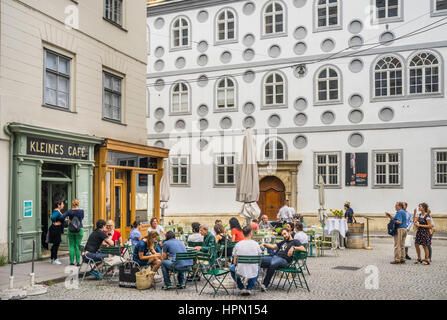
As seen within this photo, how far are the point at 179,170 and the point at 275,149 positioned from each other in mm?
5655

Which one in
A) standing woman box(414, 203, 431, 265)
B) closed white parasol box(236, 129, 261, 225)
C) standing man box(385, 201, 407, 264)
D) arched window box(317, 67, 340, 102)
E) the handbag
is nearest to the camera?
the handbag

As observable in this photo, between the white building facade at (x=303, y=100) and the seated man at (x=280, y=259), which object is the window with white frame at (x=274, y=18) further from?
the seated man at (x=280, y=259)

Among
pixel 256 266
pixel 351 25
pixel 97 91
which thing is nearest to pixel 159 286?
pixel 256 266

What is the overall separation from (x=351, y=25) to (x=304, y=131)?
18.4ft

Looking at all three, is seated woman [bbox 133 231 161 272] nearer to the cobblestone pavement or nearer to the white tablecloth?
the cobblestone pavement

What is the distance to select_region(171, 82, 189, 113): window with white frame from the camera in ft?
91.5

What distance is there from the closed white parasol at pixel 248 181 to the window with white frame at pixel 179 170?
11.6 m

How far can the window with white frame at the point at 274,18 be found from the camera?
2603cm

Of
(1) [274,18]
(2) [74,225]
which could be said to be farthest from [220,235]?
(1) [274,18]

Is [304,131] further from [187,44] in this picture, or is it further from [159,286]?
[159,286]

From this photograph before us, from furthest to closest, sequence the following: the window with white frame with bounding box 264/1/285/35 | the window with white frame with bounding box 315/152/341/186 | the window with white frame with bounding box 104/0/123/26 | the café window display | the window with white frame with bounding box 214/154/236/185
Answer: the window with white frame with bounding box 214/154/236/185, the window with white frame with bounding box 264/1/285/35, the window with white frame with bounding box 315/152/341/186, the window with white frame with bounding box 104/0/123/26, the café window display

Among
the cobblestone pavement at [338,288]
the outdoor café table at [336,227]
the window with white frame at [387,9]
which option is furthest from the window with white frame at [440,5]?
the cobblestone pavement at [338,288]

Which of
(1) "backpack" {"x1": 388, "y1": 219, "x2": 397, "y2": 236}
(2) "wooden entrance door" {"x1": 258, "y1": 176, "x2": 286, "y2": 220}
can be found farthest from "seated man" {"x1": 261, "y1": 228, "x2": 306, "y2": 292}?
(2) "wooden entrance door" {"x1": 258, "y1": 176, "x2": 286, "y2": 220}

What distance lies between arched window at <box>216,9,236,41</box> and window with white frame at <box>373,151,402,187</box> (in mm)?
9999
